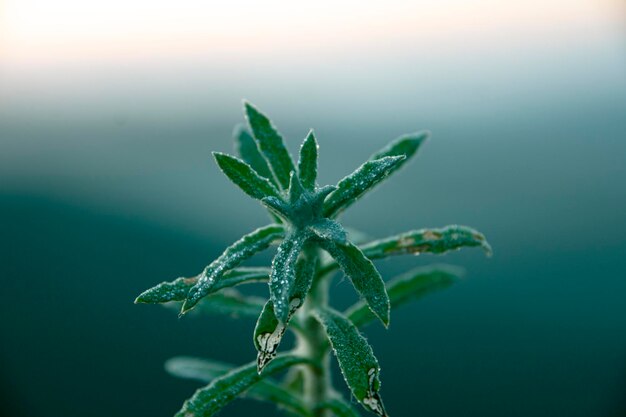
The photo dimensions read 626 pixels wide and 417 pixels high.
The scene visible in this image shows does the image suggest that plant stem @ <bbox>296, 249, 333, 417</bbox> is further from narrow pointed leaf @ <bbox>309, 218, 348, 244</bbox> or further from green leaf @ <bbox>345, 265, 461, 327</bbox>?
narrow pointed leaf @ <bbox>309, 218, 348, 244</bbox>

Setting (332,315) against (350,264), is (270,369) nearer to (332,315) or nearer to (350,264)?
(332,315)

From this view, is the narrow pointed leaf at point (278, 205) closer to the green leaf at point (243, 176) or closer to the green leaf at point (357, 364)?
the green leaf at point (243, 176)

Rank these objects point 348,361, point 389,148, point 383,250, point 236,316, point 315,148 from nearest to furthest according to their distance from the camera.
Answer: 1. point 348,361
2. point 315,148
3. point 383,250
4. point 389,148
5. point 236,316

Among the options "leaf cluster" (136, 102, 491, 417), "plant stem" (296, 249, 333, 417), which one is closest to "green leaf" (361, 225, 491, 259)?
"leaf cluster" (136, 102, 491, 417)

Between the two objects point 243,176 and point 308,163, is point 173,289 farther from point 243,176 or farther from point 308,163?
point 308,163

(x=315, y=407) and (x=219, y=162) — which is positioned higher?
(x=219, y=162)

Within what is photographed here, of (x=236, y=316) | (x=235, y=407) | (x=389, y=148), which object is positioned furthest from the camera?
(x=235, y=407)

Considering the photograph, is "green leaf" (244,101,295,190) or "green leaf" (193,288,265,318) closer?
"green leaf" (244,101,295,190)

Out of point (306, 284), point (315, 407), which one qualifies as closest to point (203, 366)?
point (315, 407)
